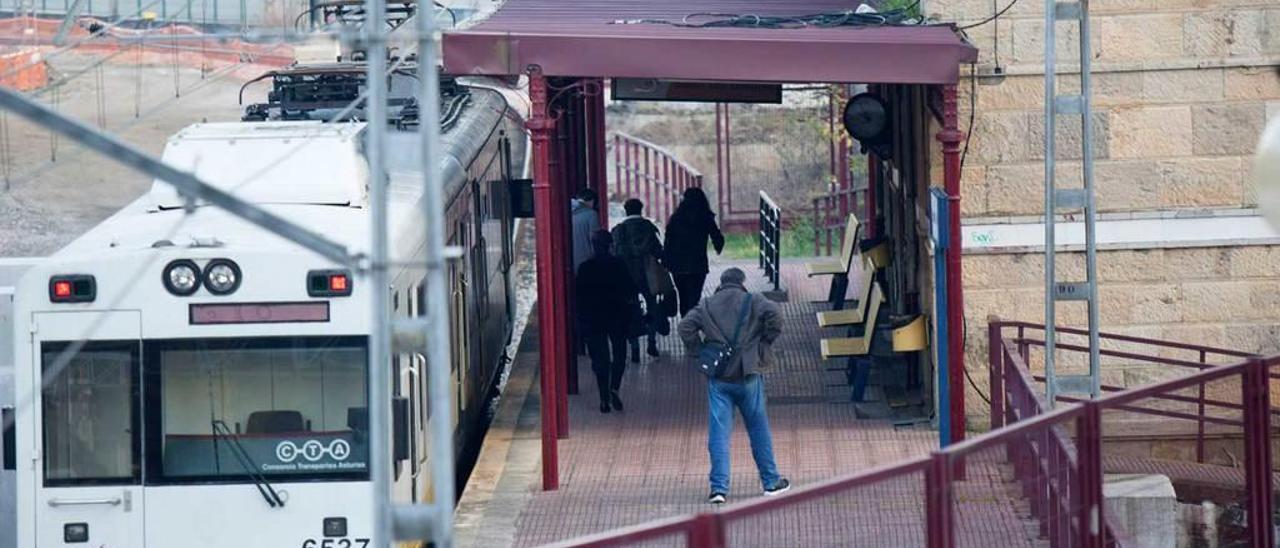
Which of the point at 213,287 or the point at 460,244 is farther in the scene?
the point at 460,244

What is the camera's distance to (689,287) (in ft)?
57.6

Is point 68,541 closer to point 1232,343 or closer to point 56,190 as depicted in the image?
point 1232,343

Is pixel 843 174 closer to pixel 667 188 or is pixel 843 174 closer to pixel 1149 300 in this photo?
pixel 667 188

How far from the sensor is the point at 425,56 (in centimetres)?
602

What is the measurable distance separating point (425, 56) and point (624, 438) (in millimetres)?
8015

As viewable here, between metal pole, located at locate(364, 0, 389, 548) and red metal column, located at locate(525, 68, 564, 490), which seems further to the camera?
red metal column, located at locate(525, 68, 564, 490)

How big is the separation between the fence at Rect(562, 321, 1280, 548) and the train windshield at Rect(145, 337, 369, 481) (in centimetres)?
237

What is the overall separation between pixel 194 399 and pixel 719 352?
11.2 feet

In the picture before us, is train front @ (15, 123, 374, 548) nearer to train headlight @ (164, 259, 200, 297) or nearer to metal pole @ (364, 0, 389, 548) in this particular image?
train headlight @ (164, 259, 200, 297)

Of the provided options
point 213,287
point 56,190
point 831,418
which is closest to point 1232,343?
point 831,418

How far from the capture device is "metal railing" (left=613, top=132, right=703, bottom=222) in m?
29.5

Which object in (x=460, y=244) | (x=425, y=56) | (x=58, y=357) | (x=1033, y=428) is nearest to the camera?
(x=425, y=56)

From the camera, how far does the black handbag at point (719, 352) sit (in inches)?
449

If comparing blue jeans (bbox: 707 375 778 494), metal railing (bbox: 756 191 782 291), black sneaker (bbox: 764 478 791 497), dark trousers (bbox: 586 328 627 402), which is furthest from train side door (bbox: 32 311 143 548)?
metal railing (bbox: 756 191 782 291)
